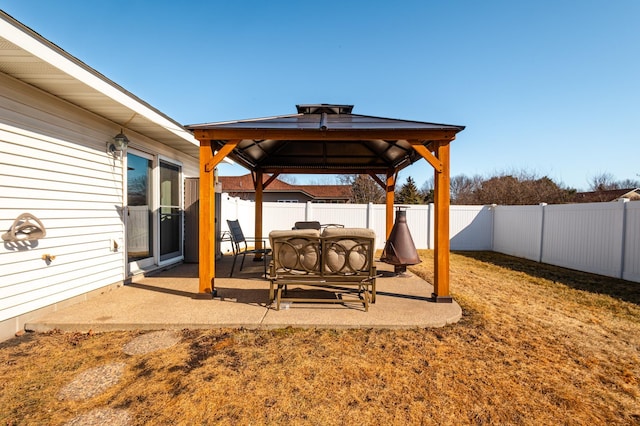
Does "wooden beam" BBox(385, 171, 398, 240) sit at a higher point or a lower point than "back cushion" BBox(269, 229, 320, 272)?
higher

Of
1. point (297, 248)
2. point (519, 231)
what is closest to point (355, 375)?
point (297, 248)

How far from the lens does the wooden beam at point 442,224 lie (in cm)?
402

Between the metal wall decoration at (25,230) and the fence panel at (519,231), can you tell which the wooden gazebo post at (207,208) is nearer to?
the metal wall decoration at (25,230)

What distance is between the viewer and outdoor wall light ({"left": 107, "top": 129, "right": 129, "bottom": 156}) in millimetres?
4633

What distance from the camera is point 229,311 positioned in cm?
361

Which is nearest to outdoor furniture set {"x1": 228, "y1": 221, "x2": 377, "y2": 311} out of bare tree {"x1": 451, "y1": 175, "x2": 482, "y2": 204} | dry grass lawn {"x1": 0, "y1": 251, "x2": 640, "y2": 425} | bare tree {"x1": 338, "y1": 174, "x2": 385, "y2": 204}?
dry grass lawn {"x1": 0, "y1": 251, "x2": 640, "y2": 425}

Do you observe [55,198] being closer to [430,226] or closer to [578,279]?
[578,279]

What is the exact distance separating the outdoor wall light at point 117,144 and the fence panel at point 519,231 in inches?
421

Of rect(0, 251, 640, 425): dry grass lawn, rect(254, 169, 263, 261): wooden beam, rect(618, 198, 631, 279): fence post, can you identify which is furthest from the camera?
rect(254, 169, 263, 261): wooden beam

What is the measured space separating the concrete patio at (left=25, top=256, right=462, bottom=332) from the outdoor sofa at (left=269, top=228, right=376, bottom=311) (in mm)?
264

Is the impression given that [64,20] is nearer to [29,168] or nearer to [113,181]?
[113,181]

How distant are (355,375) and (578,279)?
6677 mm

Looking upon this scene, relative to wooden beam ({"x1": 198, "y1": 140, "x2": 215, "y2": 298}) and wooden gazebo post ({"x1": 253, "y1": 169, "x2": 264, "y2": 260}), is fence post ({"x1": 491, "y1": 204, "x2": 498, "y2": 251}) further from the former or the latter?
wooden beam ({"x1": 198, "y1": 140, "x2": 215, "y2": 298})

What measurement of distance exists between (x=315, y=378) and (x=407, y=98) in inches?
460
